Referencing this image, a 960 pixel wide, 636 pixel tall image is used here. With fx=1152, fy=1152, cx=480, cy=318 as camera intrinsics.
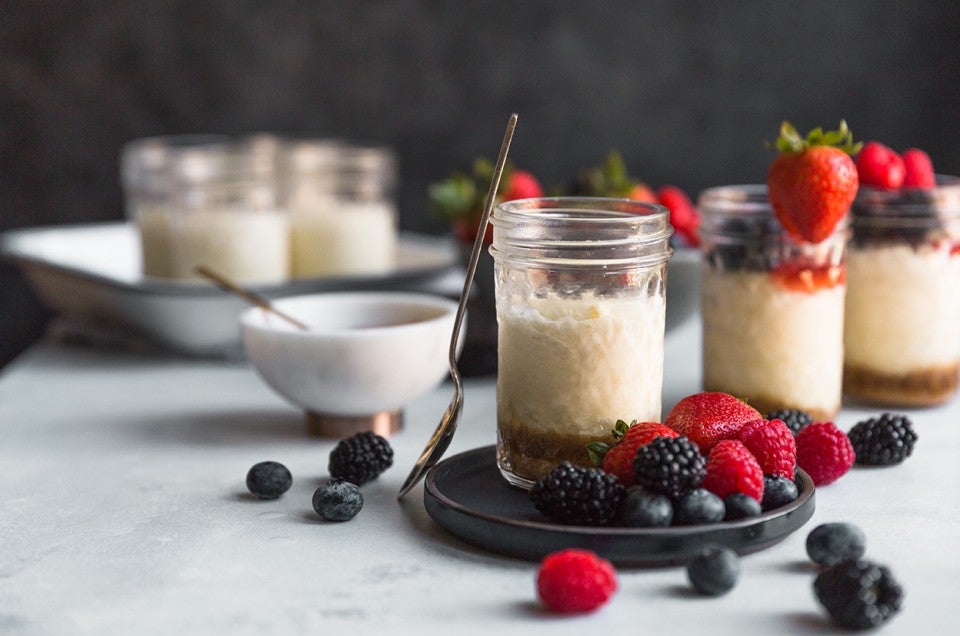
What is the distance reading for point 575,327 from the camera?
42.6 inches

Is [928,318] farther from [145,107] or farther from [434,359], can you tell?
[145,107]

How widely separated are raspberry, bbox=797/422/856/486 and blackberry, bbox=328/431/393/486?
43 cm

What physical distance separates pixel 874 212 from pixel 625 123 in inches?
55.4

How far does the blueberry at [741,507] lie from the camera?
3.18 feet

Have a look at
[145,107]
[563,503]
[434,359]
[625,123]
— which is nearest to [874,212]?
[434,359]

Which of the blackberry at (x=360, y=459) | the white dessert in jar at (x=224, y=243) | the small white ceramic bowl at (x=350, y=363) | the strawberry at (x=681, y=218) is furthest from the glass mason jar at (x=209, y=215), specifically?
the blackberry at (x=360, y=459)

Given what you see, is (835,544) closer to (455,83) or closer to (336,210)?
(336,210)

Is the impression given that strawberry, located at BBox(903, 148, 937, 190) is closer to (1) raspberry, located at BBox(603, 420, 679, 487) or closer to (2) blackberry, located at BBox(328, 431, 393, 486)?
(1) raspberry, located at BBox(603, 420, 679, 487)

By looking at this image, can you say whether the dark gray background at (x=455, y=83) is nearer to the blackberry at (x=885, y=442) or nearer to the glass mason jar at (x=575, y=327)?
the blackberry at (x=885, y=442)

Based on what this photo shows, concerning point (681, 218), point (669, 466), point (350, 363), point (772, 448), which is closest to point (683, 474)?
point (669, 466)

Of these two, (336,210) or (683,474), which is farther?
(336,210)

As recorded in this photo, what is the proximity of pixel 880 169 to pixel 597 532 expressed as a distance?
73 centimetres

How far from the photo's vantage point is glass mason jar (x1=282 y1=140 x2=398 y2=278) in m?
2.07

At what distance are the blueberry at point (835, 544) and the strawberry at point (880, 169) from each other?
2.01ft
